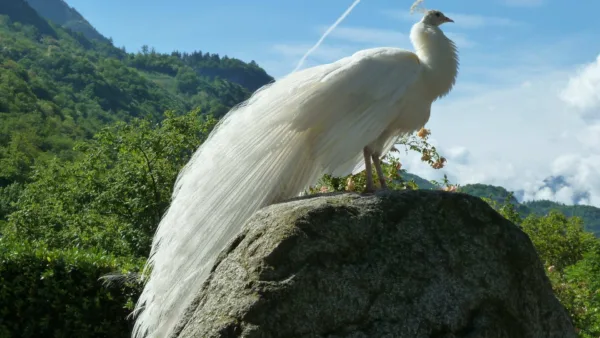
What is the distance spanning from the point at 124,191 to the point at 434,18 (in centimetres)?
839

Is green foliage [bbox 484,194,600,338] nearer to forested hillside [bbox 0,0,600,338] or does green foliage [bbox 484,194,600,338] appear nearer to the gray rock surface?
forested hillside [bbox 0,0,600,338]

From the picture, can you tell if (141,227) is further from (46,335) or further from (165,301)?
(165,301)

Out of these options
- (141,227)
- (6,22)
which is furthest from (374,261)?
(6,22)

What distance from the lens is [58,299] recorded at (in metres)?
8.03

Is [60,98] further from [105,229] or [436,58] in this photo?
[436,58]

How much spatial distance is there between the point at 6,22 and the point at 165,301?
199450mm

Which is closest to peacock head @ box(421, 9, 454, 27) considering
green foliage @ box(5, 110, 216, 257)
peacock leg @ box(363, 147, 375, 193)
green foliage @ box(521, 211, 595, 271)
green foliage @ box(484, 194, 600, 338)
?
peacock leg @ box(363, 147, 375, 193)

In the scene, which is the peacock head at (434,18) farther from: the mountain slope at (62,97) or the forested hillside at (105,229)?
the mountain slope at (62,97)

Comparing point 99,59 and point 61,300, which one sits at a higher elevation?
point 99,59

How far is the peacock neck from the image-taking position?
6629 mm

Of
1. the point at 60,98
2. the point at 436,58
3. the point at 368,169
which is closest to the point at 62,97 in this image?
the point at 60,98

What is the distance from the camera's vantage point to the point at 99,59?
6024 inches

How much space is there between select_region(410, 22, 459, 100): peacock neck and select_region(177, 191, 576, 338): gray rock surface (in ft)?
5.27

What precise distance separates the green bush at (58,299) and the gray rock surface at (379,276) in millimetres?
3313
